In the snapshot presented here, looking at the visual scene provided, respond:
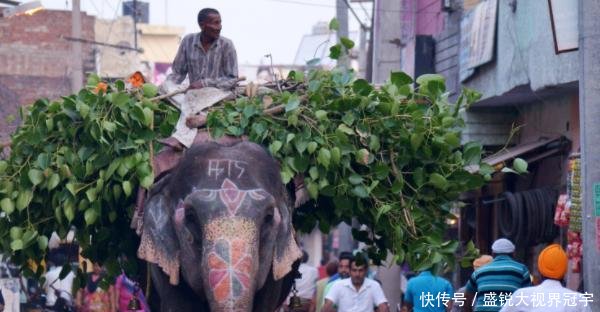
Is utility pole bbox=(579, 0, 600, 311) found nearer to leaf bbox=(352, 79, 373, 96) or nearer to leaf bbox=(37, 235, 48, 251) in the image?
leaf bbox=(352, 79, 373, 96)

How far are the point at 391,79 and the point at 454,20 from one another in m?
9.86

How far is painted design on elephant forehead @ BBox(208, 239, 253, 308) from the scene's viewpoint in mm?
7793

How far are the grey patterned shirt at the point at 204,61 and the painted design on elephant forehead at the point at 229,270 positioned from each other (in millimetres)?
2006

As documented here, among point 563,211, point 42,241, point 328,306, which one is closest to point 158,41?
point 328,306

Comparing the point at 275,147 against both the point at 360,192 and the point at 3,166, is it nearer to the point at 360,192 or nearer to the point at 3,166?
the point at 360,192

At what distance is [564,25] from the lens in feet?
42.4

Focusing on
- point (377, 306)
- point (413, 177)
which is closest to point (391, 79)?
point (413, 177)

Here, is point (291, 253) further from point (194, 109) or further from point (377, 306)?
point (377, 306)

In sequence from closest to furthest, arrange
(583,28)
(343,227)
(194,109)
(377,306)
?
(194,109), (583,28), (377,306), (343,227)

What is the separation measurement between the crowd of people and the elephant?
127cm

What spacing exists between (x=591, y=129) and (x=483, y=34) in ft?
22.1

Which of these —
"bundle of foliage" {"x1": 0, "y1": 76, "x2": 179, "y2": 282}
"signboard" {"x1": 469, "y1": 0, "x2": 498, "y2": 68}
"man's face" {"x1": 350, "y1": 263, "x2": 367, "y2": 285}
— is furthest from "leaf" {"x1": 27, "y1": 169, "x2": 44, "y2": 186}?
"signboard" {"x1": 469, "y1": 0, "x2": 498, "y2": 68}

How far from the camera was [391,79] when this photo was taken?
926 centimetres

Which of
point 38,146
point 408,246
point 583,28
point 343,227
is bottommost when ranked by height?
point 343,227
